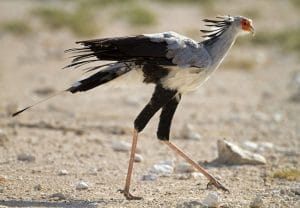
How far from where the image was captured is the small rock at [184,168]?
7.36 meters

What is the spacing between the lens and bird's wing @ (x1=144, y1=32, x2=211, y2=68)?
6316 mm

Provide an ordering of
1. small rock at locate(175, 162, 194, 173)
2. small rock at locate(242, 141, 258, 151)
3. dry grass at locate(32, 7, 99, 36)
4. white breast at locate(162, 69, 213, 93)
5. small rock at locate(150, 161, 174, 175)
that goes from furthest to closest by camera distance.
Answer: dry grass at locate(32, 7, 99, 36)
small rock at locate(242, 141, 258, 151)
small rock at locate(175, 162, 194, 173)
small rock at locate(150, 161, 174, 175)
white breast at locate(162, 69, 213, 93)

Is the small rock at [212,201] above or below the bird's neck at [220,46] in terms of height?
below

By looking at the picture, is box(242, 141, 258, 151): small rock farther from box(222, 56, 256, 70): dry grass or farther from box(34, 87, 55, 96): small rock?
box(222, 56, 256, 70): dry grass

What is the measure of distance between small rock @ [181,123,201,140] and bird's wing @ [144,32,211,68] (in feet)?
8.70

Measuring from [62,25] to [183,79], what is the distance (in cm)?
1193

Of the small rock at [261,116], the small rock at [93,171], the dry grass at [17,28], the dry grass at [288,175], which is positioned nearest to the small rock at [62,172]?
the small rock at [93,171]

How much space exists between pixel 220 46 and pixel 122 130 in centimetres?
280

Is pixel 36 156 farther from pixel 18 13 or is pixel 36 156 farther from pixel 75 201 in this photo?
pixel 18 13

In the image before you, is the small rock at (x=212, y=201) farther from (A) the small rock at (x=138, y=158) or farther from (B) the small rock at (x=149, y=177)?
(A) the small rock at (x=138, y=158)

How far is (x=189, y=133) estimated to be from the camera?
30.0 feet

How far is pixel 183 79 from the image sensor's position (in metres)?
6.46

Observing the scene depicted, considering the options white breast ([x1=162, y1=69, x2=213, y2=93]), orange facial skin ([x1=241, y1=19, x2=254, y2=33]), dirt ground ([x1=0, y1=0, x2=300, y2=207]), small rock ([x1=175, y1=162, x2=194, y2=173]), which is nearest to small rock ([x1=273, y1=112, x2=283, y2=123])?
dirt ground ([x1=0, y1=0, x2=300, y2=207])

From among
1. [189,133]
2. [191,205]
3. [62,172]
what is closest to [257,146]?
[189,133]
